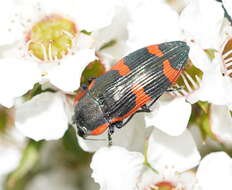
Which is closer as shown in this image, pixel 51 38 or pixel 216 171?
pixel 216 171

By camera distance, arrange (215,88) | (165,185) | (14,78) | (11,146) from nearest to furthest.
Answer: (215,88) < (14,78) < (165,185) < (11,146)

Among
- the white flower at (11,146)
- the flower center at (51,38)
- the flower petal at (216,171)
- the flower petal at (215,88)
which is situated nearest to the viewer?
the flower petal at (215,88)

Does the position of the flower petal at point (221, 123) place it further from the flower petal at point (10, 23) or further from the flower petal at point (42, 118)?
the flower petal at point (10, 23)

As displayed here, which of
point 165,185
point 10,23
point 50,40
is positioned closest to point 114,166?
point 165,185

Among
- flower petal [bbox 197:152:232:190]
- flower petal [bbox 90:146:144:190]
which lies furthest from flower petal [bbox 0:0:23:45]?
flower petal [bbox 197:152:232:190]

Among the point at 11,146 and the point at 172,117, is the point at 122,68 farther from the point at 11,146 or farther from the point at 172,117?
the point at 11,146

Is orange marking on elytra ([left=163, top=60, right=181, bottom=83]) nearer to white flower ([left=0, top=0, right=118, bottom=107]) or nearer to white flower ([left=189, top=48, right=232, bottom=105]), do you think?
white flower ([left=189, top=48, right=232, bottom=105])

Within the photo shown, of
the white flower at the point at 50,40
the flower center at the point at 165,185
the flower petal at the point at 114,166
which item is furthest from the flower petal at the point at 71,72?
the flower center at the point at 165,185
